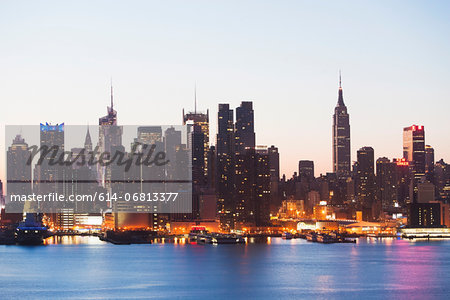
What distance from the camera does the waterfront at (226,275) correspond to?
4953cm

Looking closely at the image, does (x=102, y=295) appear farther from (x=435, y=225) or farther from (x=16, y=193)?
(x=16, y=193)

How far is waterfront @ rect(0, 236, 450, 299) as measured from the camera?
163 ft

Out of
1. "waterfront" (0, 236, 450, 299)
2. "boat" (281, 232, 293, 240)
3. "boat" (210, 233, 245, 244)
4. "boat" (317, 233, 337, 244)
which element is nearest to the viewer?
"waterfront" (0, 236, 450, 299)

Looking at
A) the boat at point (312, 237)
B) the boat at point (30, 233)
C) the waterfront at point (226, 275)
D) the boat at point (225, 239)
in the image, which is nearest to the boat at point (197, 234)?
the boat at point (225, 239)

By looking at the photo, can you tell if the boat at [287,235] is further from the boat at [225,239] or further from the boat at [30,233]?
the boat at [30,233]

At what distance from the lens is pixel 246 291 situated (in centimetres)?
4997

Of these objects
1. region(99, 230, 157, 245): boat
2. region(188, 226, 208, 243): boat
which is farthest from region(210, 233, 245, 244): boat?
region(99, 230, 157, 245): boat

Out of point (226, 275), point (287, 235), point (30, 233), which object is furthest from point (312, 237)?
point (226, 275)

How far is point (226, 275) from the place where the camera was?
194ft

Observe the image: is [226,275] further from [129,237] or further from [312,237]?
[312,237]

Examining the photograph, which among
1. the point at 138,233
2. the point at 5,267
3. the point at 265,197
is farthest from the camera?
the point at 265,197

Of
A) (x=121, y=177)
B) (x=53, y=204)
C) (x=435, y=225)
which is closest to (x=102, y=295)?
(x=435, y=225)

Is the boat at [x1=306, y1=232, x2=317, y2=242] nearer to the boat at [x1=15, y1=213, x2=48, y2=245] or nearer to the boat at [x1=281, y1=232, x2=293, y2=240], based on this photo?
the boat at [x1=281, y1=232, x2=293, y2=240]

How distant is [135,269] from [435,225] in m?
84.2
